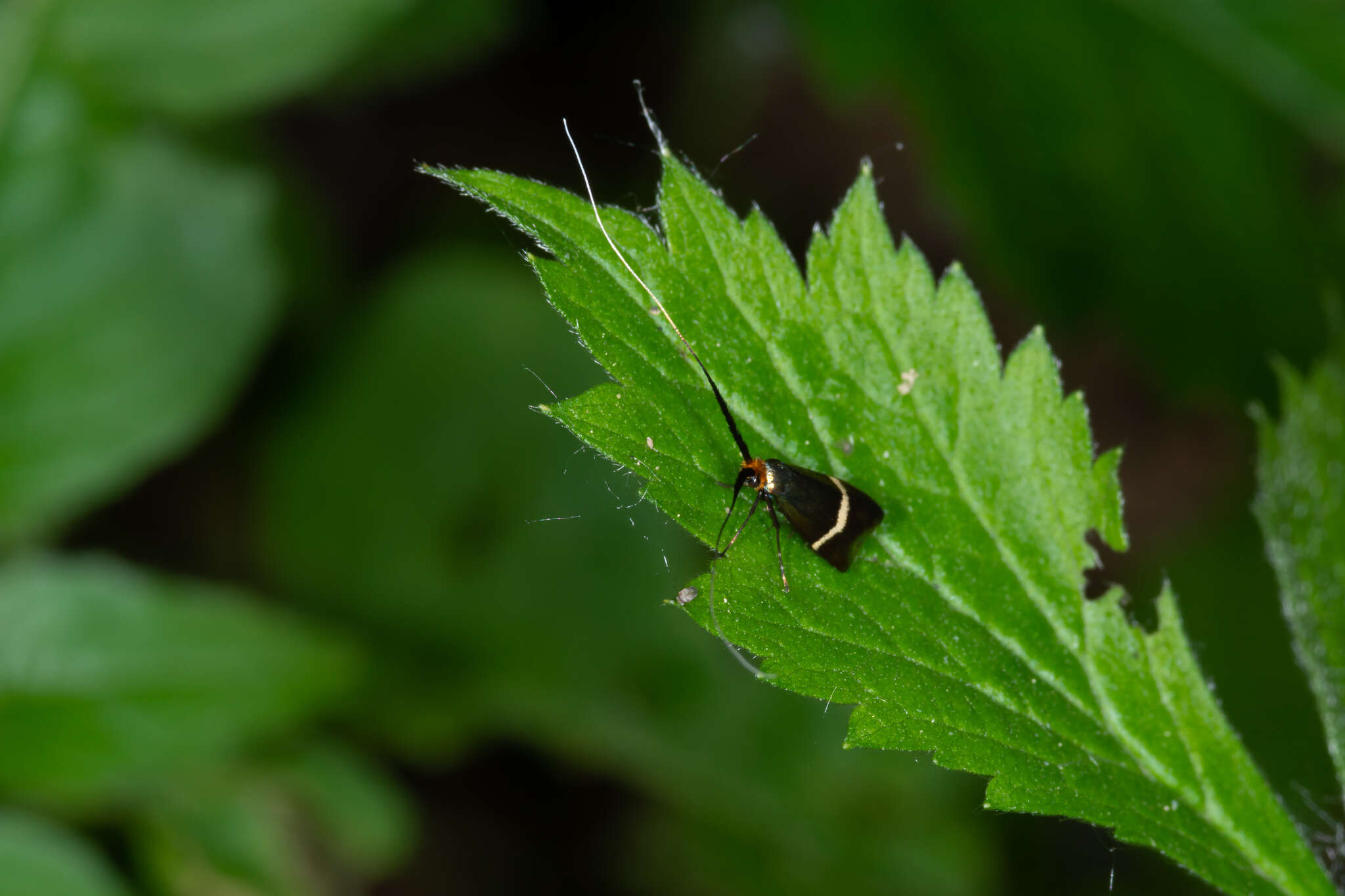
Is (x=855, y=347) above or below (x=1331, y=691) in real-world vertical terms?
above

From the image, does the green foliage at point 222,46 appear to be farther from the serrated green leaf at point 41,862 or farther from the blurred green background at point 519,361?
the serrated green leaf at point 41,862

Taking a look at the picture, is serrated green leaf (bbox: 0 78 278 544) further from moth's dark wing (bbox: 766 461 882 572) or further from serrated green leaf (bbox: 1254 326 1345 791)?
serrated green leaf (bbox: 1254 326 1345 791)

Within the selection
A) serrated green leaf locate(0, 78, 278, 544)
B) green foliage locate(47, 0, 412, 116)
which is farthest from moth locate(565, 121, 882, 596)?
serrated green leaf locate(0, 78, 278, 544)

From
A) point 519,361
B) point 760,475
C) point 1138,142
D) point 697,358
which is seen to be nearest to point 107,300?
point 519,361

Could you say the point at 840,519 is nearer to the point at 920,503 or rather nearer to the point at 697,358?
the point at 920,503

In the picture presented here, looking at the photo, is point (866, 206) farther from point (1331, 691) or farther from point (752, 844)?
point (752, 844)

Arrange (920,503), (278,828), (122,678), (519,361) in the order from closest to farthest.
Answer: (920,503) < (122,678) < (278,828) < (519,361)

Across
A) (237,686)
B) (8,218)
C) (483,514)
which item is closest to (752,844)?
(483,514)
